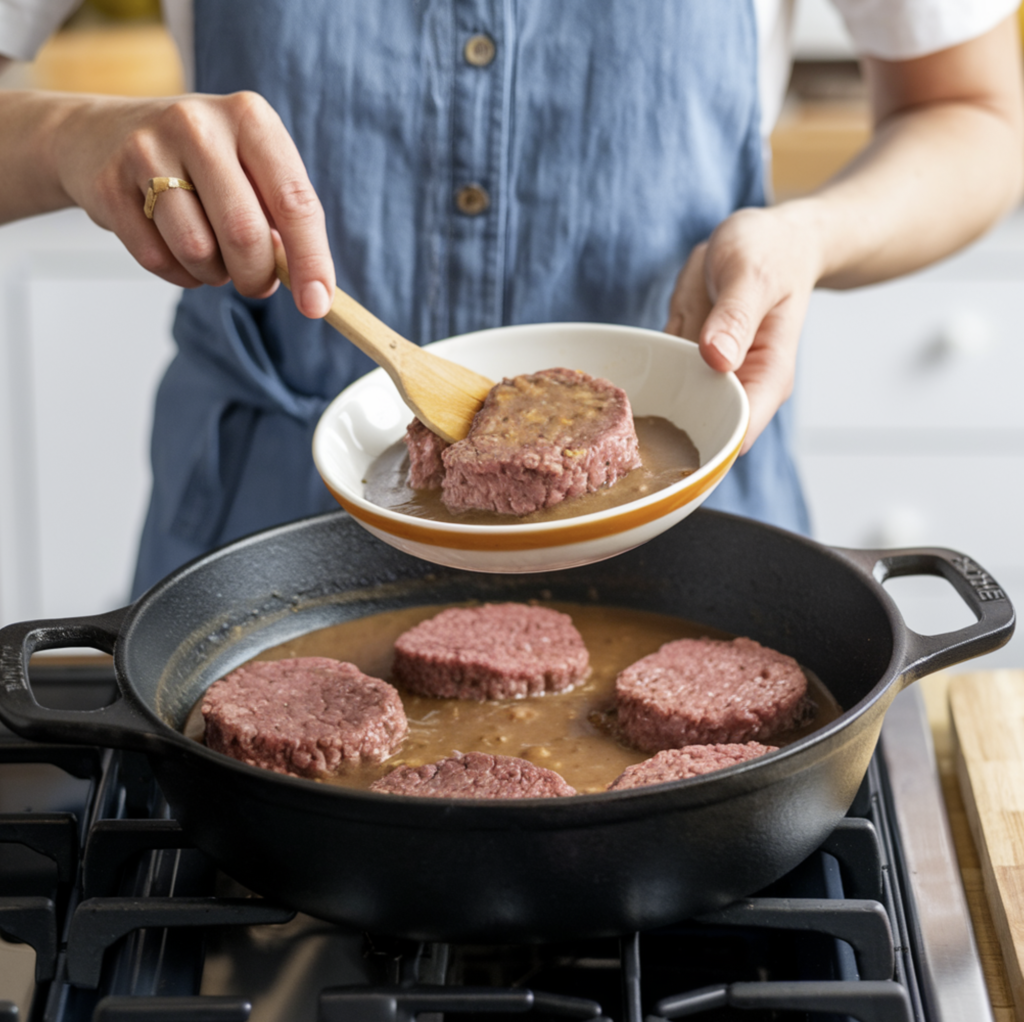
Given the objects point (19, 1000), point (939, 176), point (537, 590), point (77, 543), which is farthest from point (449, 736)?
point (77, 543)

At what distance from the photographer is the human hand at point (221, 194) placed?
87 cm

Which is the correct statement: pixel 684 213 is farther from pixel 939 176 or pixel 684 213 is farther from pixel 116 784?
pixel 116 784

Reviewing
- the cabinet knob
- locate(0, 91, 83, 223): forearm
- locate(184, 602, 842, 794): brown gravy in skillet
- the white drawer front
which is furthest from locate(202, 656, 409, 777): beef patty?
the cabinet knob

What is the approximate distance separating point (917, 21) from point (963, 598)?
69 cm

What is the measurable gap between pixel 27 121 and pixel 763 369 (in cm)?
65

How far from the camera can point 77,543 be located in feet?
8.18

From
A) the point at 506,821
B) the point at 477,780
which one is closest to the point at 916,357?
the point at 477,780

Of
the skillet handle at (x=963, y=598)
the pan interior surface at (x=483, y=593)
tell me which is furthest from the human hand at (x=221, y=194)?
the skillet handle at (x=963, y=598)

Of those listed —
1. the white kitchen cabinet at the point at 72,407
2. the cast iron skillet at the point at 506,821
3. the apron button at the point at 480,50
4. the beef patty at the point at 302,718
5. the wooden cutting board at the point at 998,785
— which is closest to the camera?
the cast iron skillet at the point at 506,821

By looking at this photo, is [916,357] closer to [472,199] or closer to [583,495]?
[472,199]

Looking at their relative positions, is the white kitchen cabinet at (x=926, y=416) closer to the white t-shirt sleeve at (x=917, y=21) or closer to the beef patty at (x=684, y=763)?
the white t-shirt sleeve at (x=917, y=21)

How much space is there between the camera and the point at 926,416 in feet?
7.78

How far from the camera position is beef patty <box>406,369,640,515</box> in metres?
0.89

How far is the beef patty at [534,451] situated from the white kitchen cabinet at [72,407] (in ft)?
4.80
